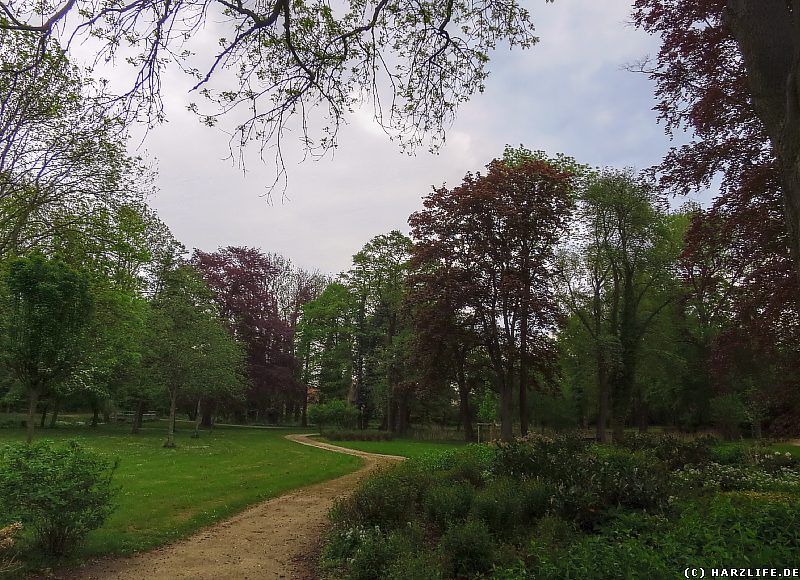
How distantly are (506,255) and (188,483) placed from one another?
1429 cm

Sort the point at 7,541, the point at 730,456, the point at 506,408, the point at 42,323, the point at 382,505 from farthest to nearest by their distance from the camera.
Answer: the point at 506,408 < the point at 730,456 < the point at 42,323 < the point at 382,505 < the point at 7,541

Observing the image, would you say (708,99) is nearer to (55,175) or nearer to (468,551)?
(468,551)

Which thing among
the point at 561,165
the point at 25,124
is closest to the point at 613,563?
the point at 25,124

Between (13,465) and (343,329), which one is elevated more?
(343,329)

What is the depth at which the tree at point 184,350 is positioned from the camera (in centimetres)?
2167

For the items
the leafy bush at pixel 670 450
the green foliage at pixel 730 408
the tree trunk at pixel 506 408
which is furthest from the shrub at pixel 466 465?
the green foliage at pixel 730 408

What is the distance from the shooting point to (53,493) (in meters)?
5.71

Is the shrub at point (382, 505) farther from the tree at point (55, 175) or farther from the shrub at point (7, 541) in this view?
the tree at point (55, 175)

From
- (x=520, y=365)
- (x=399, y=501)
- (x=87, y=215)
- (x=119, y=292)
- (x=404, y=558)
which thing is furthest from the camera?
(x=520, y=365)

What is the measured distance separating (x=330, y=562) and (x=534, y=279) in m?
15.8

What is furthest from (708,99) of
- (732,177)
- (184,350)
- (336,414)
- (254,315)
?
(254,315)

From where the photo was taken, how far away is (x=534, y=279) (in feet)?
65.5

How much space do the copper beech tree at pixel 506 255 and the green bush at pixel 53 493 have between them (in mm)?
15457

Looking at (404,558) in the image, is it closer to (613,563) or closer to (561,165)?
(613,563)
